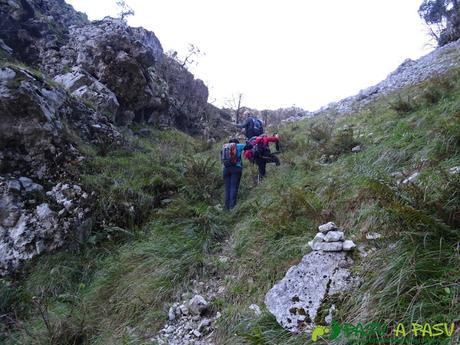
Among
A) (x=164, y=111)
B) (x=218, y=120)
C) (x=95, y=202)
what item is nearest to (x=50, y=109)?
(x=95, y=202)

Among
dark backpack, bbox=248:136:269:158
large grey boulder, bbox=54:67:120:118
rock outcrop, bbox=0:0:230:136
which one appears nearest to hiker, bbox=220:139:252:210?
dark backpack, bbox=248:136:269:158

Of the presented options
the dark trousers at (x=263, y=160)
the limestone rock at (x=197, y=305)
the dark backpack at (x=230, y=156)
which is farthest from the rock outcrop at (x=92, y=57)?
the limestone rock at (x=197, y=305)

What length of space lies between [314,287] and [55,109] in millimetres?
6815

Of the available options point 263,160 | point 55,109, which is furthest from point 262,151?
point 55,109

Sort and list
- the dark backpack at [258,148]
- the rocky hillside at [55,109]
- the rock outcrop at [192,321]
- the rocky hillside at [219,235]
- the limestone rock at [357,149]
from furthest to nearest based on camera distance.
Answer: the dark backpack at [258,148], the limestone rock at [357,149], the rocky hillside at [55,109], the rock outcrop at [192,321], the rocky hillside at [219,235]

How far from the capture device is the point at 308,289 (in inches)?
97.7

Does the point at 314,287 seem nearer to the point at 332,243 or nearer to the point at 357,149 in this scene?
the point at 332,243

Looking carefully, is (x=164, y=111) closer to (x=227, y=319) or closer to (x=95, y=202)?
(x=95, y=202)

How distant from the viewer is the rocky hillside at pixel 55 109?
16.2 feet

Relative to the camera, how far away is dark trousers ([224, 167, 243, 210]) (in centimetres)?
608

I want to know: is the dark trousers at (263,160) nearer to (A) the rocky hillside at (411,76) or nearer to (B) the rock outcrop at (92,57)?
(B) the rock outcrop at (92,57)

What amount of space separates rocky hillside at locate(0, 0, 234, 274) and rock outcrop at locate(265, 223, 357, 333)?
4049 millimetres

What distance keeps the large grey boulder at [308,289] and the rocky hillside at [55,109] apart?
403 cm

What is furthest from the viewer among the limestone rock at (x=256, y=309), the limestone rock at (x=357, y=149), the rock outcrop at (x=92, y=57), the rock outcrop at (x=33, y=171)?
the rock outcrop at (x=92, y=57)
